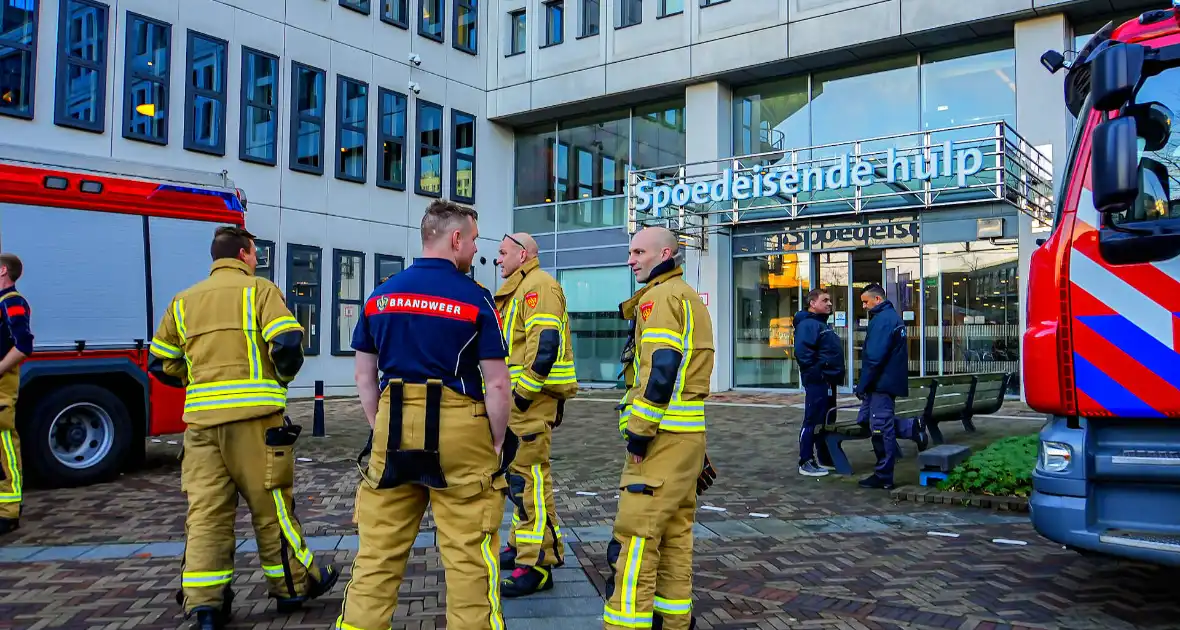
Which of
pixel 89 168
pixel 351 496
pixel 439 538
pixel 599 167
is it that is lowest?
pixel 351 496

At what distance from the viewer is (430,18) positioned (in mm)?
20672

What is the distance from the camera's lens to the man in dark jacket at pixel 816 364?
8047 mm

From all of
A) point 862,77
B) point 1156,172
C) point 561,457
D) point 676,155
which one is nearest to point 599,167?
point 676,155

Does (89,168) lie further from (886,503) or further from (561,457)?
(886,503)

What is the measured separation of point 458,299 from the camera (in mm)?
3201

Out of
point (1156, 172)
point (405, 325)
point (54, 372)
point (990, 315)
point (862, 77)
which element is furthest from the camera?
point (862, 77)

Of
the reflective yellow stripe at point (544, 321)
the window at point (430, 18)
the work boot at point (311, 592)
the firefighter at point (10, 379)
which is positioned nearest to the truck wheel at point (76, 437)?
the firefighter at point (10, 379)

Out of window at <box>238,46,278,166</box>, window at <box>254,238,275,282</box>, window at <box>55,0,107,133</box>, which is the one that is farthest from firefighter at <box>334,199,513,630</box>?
window at <box>238,46,278,166</box>

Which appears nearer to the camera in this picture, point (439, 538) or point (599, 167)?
point (439, 538)

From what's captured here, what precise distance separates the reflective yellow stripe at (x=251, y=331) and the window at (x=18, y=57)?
1284 centimetres

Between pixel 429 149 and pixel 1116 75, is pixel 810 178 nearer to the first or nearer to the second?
pixel 429 149

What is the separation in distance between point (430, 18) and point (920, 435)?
15991mm

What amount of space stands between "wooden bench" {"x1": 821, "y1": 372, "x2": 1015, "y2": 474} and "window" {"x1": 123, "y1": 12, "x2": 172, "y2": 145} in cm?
1330

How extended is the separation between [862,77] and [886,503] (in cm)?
1273
